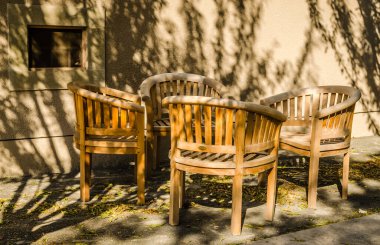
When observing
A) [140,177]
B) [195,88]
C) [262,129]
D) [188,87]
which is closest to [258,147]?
[262,129]

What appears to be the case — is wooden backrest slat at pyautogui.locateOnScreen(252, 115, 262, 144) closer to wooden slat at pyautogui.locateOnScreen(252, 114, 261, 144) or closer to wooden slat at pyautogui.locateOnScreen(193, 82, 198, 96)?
wooden slat at pyautogui.locateOnScreen(252, 114, 261, 144)

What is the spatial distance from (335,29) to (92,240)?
6.51 metres

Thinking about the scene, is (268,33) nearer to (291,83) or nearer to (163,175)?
(291,83)

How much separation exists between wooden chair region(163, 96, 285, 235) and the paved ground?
33cm

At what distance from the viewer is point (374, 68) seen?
33.3 ft

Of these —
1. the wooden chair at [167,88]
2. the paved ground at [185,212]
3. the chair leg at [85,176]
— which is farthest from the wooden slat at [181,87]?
the chair leg at [85,176]

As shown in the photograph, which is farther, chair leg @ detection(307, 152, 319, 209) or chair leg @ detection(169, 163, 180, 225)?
chair leg @ detection(307, 152, 319, 209)

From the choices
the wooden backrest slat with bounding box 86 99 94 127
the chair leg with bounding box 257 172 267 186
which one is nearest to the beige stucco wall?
the wooden backrest slat with bounding box 86 99 94 127

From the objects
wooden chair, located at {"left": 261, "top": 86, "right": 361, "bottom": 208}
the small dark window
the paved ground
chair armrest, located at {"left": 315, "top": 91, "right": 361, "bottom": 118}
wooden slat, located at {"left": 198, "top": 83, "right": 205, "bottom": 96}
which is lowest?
the paved ground

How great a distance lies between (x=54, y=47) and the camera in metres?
7.05

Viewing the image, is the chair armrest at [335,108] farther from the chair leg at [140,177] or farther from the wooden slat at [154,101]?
the wooden slat at [154,101]

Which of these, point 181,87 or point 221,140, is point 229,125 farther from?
point 181,87

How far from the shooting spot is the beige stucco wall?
22.8 feet

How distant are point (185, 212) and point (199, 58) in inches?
124
